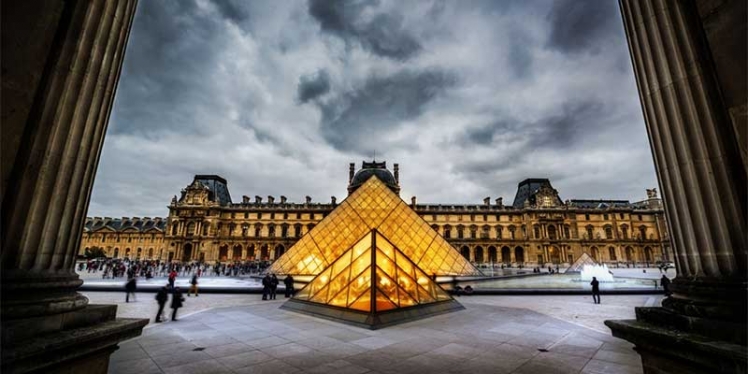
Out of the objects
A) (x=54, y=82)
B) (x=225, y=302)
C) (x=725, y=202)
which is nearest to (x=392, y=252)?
(x=225, y=302)

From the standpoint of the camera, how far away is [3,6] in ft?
7.23

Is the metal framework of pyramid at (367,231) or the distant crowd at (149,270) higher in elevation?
the metal framework of pyramid at (367,231)

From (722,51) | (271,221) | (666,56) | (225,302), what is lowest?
(225,302)

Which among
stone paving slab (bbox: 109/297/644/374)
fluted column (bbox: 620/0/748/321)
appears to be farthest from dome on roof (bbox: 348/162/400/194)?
fluted column (bbox: 620/0/748/321)

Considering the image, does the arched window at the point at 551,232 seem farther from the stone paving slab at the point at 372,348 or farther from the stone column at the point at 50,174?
the stone column at the point at 50,174

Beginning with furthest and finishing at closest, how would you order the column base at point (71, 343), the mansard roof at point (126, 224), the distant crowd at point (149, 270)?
the mansard roof at point (126, 224)
the distant crowd at point (149, 270)
the column base at point (71, 343)

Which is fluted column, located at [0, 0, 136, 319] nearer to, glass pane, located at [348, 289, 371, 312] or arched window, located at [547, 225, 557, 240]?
glass pane, located at [348, 289, 371, 312]

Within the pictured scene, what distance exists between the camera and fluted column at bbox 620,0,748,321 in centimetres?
230

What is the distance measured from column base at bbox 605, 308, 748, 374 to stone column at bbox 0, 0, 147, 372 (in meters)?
4.48

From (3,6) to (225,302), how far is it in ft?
34.1

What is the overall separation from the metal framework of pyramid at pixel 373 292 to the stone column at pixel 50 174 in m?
5.05

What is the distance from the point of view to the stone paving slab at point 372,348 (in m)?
4.07

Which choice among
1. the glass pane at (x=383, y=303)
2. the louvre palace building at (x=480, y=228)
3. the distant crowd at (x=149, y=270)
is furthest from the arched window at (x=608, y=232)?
the glass pane at (x=383, y=303)

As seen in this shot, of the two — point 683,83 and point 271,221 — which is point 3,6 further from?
point 271,221
